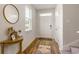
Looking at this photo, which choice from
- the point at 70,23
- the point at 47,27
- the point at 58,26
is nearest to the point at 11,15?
the point at 47,27

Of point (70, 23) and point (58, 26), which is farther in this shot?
point (58, 26)

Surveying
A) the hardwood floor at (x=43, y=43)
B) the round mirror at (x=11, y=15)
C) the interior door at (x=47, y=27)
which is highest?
the round mirror at (x=11, y=15)

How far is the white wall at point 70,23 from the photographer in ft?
5.13

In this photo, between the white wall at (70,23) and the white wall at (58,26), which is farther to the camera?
the white wall at (58,26)

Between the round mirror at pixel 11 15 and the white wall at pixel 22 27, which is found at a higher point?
the round mirror at pixel 11 15

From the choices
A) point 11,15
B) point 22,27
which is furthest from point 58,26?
point 11,15

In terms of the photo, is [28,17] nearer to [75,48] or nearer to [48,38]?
[48,38]

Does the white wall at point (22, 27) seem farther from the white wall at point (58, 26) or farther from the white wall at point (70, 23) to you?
the white wall at point (70, 23)

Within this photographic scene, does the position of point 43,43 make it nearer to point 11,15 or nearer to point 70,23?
point 70,23

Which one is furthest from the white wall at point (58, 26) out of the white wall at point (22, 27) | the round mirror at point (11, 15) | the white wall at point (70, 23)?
the round mirror at point (11, 15)

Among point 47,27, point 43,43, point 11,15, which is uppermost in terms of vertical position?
point 11,15

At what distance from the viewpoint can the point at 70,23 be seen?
1618mm

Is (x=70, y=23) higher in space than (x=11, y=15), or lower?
lower
